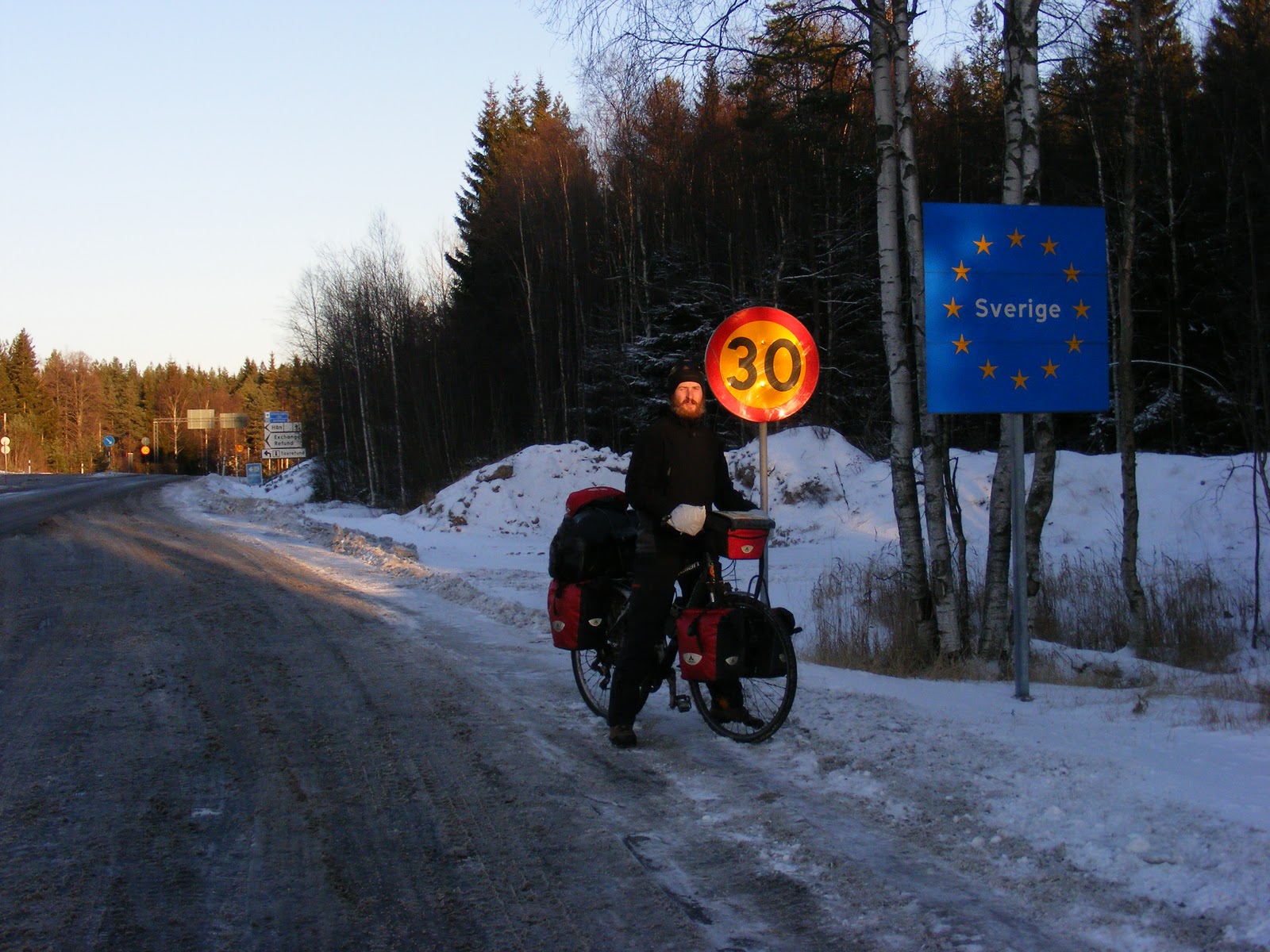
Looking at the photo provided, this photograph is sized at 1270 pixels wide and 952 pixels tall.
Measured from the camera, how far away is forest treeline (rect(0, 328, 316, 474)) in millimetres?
109688

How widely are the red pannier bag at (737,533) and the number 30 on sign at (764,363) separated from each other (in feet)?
4.71

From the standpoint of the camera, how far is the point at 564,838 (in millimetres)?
4160

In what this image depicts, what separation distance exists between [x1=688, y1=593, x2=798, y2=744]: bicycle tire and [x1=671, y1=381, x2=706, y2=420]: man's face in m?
1.02

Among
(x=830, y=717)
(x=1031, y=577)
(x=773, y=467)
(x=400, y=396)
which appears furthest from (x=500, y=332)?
(x=830, y=717)

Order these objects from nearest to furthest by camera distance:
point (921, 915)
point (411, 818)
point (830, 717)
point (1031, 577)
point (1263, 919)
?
point (1263, 919), point (921, 915), point (411, 818), point (830, 717), point (1031, 577)

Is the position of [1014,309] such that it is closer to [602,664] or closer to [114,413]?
[602,664]

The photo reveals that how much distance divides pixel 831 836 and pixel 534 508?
20.4 meters

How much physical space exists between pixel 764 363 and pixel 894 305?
1.67 m

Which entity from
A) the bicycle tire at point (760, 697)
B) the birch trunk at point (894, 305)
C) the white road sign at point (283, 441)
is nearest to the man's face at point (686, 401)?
the bicycle tire at point (760, 697)

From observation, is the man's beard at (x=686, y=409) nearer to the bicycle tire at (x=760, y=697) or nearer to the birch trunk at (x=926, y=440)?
the bicycle tire at (x=760, y=697)

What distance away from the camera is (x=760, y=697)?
5621mm

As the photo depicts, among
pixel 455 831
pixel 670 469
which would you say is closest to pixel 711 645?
pixel 670 469

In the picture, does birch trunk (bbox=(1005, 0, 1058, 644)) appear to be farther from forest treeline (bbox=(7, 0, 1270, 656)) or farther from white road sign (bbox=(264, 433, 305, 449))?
white road sign (bbox=(264, 433, 305, 449))

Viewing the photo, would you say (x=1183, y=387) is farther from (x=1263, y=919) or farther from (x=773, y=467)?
(x=1263, y=919)
